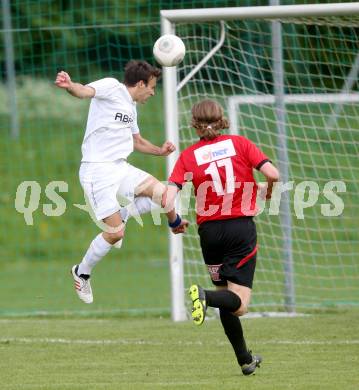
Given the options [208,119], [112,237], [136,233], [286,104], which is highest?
[136,233]

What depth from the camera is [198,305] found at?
7418 mm

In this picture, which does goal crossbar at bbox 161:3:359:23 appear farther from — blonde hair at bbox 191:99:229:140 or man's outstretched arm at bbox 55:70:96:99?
blonde hair at bbox 191:99:229:140

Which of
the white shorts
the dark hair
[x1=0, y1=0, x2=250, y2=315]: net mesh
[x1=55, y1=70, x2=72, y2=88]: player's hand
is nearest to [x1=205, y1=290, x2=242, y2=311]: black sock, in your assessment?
[x1=55, y1=70, x2=72, y2=88]: player's hand

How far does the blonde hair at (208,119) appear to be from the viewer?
7.83 metres

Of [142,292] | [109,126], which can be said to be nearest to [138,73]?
[109,126]

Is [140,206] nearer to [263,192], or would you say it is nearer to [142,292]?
[263,192]

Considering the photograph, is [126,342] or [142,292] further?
[142,292]

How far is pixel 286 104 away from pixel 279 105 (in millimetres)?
455

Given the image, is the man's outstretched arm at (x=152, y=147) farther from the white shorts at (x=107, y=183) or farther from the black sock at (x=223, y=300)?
the black sock at (x=223, y=300)

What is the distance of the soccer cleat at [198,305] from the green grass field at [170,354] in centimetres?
45

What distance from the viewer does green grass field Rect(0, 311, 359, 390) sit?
301 inches

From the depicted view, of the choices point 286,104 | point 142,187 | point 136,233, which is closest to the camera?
point 142,187

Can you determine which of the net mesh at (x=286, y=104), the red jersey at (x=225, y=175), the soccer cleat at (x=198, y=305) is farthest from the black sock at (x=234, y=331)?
the net mesh at (x=286, y=104)

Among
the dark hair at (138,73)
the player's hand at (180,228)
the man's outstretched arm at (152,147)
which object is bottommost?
the player's hand at (180,228)
